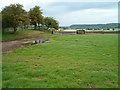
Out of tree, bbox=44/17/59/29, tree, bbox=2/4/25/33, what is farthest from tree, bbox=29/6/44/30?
tree, bbox=2/4/25/33

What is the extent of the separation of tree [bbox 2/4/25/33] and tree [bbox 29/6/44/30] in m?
14.4

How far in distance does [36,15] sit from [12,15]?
58.8ft

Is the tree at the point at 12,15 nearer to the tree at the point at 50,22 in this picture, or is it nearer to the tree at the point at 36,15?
the tree at the point at 36,15

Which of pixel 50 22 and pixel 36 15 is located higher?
pixel 36 15

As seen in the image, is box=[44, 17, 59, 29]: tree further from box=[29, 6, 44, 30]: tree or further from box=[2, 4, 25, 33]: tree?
box=[2, 4, 25, 33]: tree

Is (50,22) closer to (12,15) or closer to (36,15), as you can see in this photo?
(36,15)

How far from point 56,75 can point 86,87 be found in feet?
5.90

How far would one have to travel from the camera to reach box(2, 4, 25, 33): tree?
44.2 metres

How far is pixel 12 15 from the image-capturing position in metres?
44.5

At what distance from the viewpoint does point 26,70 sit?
33.9 ft

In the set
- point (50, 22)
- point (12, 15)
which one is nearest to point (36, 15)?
point (50, 22)

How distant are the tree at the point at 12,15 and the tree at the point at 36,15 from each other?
14.4 meters

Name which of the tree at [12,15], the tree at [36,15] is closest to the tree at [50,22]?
the tree at [36,15]

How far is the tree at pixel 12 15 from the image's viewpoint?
44.2 metres
